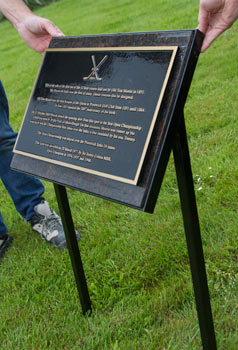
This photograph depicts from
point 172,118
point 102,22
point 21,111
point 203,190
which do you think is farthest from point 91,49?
point 102,22

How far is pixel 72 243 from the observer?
2.00 m

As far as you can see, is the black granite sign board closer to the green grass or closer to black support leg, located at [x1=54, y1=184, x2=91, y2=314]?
black support leg, located at [x1=54, y1=184, x2=91, y2=314]

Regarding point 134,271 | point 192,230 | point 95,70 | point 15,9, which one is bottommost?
point 134,271

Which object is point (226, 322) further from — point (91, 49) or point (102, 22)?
point (102, 22)

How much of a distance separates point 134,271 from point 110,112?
3.70ft

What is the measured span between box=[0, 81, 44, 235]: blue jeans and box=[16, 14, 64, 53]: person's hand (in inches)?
25.5

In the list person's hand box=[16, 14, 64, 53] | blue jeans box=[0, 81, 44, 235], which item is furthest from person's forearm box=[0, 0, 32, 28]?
blue jeans box=[0, 81, 44, 235]

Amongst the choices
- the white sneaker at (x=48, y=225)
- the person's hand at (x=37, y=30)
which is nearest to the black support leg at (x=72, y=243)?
the white sneaker at (x=48, y=225)

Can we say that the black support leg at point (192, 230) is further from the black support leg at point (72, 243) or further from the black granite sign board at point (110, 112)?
the black support leg at point (72, 243)

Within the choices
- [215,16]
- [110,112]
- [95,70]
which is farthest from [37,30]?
[215,16]

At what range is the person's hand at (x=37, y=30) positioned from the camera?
1.97 meters

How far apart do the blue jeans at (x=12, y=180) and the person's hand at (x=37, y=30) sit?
647mm

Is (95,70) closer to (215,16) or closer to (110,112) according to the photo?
(110,112)

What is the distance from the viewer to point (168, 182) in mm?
3070
